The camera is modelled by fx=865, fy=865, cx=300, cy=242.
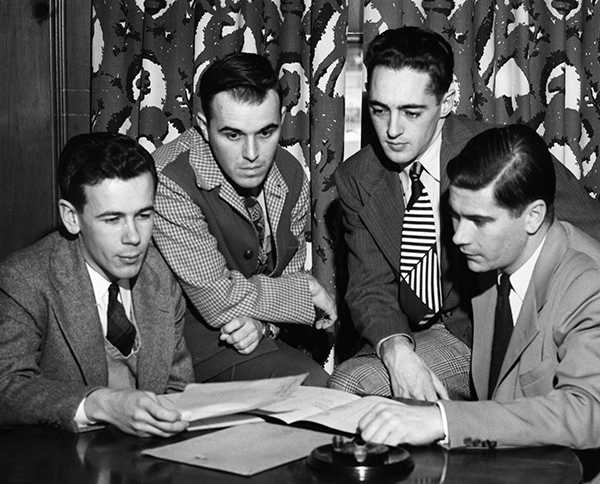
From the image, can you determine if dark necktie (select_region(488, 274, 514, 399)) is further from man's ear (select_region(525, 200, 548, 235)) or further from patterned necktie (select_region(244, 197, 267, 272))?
patterned necktie (select_region(244, 197, 267, 272))

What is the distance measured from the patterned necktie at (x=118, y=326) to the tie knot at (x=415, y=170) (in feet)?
3.13

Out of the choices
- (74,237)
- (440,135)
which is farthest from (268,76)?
(74,237)

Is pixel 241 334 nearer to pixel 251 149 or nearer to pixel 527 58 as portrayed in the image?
pixel 251 149

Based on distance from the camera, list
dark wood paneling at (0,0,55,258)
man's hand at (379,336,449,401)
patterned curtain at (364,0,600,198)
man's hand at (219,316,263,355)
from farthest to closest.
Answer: patterned curtain at (364,0,600,198) < dark wood paneling at (0,0,55,258) < man's hand at (219,316,263,355) < man's hand at (379,336,449,401)

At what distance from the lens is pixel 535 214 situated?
2.04m

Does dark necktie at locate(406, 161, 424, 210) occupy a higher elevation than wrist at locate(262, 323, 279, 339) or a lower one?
higher

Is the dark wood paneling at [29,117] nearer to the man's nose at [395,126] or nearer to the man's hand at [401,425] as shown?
the man's nose at [395,126]

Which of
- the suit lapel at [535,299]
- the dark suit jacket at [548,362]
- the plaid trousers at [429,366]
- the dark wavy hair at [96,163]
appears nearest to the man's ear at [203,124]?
the dark wavy hair at [96,163]

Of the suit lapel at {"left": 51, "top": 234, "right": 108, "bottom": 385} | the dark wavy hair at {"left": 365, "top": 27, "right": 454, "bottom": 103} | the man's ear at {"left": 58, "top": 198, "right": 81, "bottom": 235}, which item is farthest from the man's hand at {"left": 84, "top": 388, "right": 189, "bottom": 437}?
the dark wavy hair at {"left": 365, "top": 27, "right": 454, "bottom": 103}

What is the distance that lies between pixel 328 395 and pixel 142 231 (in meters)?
0.65

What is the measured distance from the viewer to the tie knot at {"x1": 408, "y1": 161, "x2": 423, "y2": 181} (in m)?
2.62

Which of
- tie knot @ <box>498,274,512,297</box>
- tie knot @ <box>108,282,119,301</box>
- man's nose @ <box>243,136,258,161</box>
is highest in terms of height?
man's nose @ <box>243,136,258,161</box>

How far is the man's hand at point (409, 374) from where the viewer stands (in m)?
2.29

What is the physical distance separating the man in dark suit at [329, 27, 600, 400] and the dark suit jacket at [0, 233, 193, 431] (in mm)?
544
